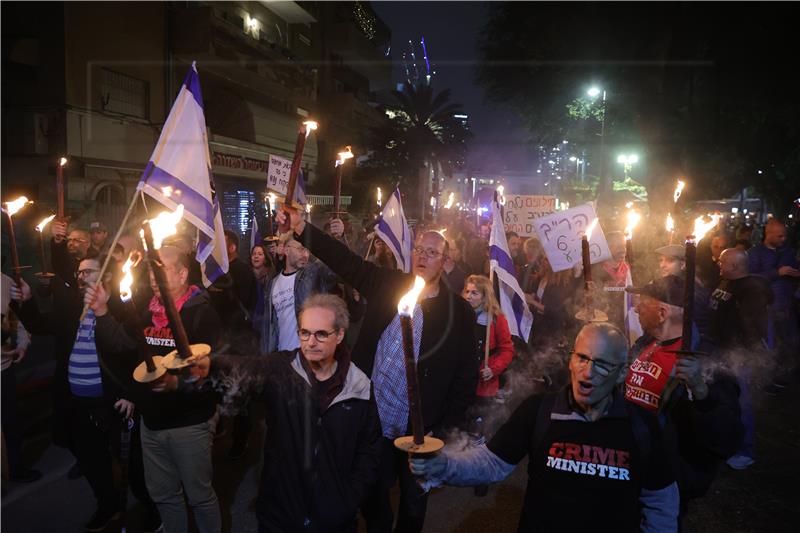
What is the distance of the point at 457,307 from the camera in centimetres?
430

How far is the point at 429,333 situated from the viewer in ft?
13.4

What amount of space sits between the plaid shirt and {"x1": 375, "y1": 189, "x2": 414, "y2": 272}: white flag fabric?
3041 mm

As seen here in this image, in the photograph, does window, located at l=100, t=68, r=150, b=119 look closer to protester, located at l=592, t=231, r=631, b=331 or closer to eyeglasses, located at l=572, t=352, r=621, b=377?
protester, located at l=592, t=231, r=631, b=331

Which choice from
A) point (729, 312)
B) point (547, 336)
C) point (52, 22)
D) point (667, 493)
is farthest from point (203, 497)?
point (52, 22)

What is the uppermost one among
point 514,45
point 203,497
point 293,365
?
point 514,45

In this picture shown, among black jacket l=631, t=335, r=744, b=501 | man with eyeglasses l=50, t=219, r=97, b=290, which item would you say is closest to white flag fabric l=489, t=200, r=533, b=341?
black jacket l=631, t=335, r=744, b=501

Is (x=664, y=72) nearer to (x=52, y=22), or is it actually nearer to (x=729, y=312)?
(x=729, y=312)

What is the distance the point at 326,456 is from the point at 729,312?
20.9ft

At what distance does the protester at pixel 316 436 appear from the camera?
114 inches

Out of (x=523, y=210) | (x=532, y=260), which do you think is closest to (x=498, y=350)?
(x=532, y=260)

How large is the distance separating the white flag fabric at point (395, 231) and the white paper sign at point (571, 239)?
5.60 ft

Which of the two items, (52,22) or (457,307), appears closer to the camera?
(457,307)

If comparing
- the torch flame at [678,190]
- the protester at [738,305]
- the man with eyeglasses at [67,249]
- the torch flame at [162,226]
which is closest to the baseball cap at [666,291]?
the torch flame at [678,190]

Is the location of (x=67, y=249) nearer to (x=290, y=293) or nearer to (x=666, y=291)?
(x=290, y=293)
